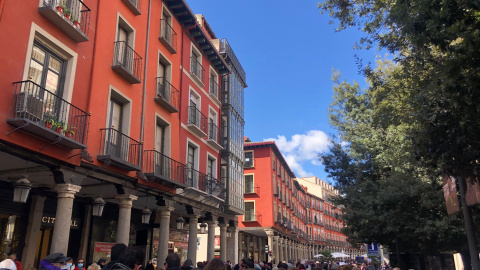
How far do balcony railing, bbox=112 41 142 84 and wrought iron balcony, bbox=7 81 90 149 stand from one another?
240 centimetres

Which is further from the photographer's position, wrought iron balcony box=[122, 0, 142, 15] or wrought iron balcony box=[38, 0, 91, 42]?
wrought iron balcony box=[122, 0, 142, 15]

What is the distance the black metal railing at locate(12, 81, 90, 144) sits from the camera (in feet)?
28.1

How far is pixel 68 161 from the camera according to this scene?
32.3ft

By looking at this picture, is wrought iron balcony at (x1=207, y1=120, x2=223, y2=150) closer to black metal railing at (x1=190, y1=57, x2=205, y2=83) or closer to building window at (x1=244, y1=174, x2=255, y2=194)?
black metal railing at (x1=190, y1=57, x2=205, y2=83)

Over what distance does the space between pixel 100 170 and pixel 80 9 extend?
15.8ft

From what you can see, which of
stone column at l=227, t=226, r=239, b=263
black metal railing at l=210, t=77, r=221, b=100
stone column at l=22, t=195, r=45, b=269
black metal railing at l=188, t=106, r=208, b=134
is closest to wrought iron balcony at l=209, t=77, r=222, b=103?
black metal railing at l=210, t=77, r=221, b=100

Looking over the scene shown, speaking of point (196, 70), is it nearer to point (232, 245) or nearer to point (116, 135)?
→ point (116, 135)

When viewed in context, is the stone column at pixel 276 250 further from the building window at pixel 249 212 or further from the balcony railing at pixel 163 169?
the balcony railing at pixel 163 169

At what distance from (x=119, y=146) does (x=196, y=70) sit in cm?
877

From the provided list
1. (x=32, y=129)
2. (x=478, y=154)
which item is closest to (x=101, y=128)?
(x=32, y=129)

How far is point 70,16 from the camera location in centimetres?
1031

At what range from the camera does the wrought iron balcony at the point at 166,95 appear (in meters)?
15.1

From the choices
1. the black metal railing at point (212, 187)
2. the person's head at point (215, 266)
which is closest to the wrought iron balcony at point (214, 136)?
the black metal railing at point (212, 187)

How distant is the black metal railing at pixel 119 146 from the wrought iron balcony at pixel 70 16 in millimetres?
2868
